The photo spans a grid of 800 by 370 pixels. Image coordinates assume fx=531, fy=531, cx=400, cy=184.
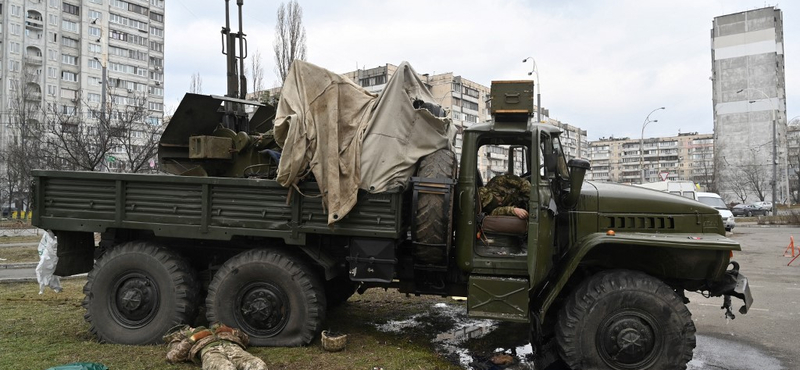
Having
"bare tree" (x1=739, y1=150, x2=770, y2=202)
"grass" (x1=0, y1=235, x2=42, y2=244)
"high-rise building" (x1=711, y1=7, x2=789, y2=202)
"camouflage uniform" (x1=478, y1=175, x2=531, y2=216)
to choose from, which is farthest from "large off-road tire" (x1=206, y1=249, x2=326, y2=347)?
"high-rise building" (x1=711, y1=7, x2=789, y2=202)

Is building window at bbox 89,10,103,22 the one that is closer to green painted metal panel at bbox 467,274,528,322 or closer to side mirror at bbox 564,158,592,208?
green painted metal panel at bbox 467,274,528,322

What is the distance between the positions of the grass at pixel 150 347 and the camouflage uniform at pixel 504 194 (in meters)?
1.68

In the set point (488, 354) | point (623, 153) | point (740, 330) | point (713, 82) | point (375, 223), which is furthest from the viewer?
point (623, 153)

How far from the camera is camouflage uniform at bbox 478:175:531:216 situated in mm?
5660

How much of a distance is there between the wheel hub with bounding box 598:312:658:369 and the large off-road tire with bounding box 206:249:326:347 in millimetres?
2879

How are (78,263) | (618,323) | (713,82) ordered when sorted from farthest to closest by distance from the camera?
1. (713,82)
2. (78,263)
3. (618,323)

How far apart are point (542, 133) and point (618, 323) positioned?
198 centimetres

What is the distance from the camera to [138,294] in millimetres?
5898

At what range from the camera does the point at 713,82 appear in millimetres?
66375

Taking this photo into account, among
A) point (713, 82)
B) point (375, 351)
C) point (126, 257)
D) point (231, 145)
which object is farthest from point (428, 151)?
point (713, 82)

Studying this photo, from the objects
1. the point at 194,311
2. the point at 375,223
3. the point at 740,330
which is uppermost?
the point at 375,223

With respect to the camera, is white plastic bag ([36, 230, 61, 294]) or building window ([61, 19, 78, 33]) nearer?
white plastic bag ([36, 230, 61, 294])

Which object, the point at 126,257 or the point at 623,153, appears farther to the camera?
the point at 623,153

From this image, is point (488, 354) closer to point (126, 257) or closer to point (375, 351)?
point (375, 351)
